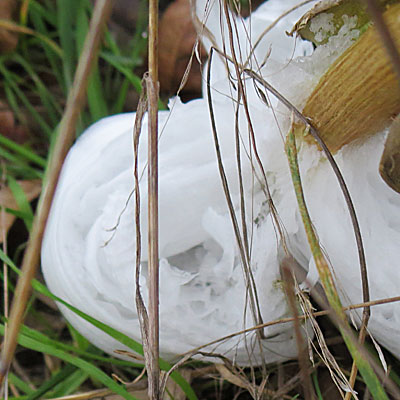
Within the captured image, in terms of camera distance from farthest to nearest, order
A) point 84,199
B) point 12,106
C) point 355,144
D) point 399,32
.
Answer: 1. point 12,106
2. point 84,199
3. point 355,144
4. point 399,32

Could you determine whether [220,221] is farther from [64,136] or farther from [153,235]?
[64,136]

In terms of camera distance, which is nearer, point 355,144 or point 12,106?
point 355,144

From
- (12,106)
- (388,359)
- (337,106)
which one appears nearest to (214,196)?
(337,106)

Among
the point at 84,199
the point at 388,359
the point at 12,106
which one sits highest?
the point at 12,106

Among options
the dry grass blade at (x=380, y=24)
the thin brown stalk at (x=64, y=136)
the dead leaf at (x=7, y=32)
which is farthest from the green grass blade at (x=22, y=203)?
the dry grass blade at (x=380, y=24)

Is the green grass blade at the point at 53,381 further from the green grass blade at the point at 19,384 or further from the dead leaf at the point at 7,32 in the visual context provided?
the dead leaf at the point at 7,32

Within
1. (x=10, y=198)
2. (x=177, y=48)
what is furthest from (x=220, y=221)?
(x=177, y=48)

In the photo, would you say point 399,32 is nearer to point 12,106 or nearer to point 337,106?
point 337,106
